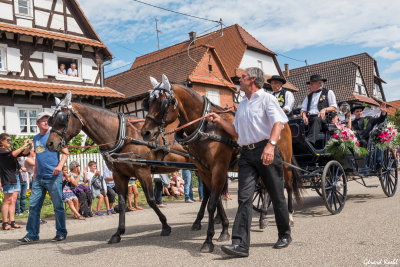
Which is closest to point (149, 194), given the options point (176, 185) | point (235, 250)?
point (235, 250)

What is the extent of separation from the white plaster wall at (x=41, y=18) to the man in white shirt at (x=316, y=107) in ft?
56.2

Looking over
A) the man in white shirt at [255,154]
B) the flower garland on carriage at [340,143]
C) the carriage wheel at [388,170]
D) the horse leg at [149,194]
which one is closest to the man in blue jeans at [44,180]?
the horse leg at [149,194]

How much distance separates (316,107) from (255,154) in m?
3.55

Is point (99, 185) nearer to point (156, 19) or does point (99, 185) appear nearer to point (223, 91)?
point (223, 91)

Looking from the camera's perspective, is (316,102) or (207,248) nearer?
(207,248)

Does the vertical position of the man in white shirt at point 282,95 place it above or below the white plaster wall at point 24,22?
below

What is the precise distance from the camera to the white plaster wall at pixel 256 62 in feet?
101

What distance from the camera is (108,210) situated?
9820 millimetres

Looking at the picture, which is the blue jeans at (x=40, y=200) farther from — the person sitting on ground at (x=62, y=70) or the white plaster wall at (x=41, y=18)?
the white plaster wall at (x=41, y=18)

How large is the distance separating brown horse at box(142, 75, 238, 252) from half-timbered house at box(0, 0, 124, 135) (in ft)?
50.9

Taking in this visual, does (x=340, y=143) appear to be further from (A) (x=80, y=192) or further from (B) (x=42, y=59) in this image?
(B) (x=42, y=59)

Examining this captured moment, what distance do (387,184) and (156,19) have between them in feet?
117

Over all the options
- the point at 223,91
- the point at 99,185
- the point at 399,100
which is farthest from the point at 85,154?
the point at 399,100

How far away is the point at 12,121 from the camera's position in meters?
19.0
